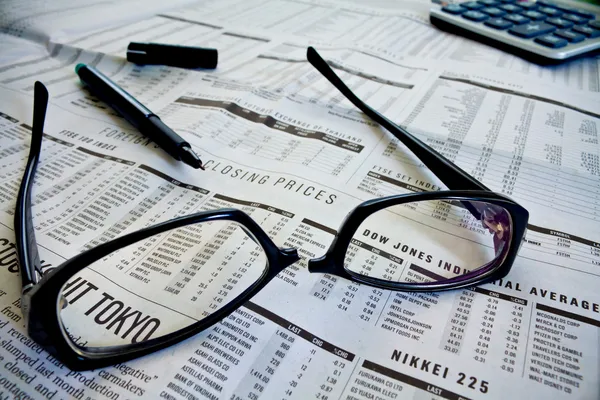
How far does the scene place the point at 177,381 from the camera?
247 millimetres

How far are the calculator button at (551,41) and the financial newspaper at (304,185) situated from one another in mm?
34

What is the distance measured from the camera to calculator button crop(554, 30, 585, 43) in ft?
2.05

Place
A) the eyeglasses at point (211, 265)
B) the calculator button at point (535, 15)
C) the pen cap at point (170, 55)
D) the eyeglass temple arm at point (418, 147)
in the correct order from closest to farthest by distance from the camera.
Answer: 1. the eyeglasses at point (211, 265)
2. the eyeglass temple arm at point (418, 147)
3. the pen cap at point (170, 55)
4. the calculator button at point (535, 15)

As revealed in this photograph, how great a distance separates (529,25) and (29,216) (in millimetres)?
703

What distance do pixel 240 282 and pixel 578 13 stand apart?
2.39 feet

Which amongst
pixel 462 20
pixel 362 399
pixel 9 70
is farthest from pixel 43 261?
pixel 462 20

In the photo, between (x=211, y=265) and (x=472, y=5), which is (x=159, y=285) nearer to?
(x=211, y=265)

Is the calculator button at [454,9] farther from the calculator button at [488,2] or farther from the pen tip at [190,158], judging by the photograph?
the pen tip at [190,158]

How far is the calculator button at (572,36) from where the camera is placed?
24.6 inches

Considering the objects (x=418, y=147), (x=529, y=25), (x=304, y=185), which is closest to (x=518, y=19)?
(x=529, y=25)

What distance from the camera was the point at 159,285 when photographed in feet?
0.98

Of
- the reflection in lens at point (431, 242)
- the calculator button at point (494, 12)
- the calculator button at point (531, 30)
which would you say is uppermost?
the calculator button at point (494, 12)

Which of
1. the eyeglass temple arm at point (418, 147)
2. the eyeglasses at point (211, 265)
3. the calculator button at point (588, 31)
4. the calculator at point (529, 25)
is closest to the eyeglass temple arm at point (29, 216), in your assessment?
the eyeglasses at point (211, 265)

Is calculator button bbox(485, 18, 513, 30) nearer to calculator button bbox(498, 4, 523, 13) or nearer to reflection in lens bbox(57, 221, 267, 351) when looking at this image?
calculator button bbox(498, 4, 523, 13)
